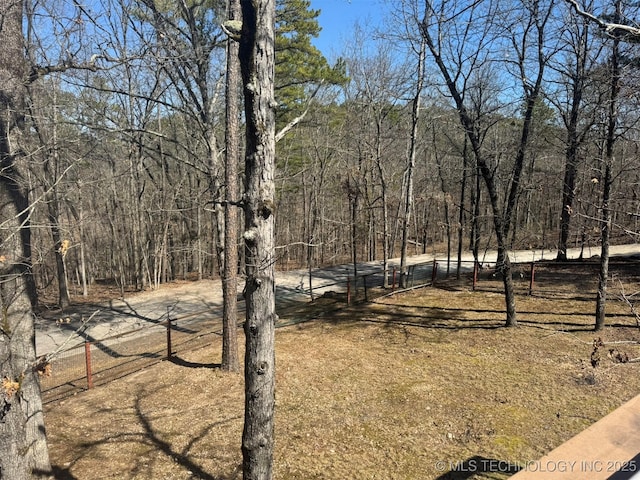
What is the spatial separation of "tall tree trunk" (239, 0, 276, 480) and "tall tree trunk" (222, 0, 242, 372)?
3648 millimetres

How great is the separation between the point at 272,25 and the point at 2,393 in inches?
145

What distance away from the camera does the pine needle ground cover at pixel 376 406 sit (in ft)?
15.8

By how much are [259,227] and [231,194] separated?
13.0 ft

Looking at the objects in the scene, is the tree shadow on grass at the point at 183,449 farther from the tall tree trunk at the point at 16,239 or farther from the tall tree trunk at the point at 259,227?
the tall tree trunk at the point at 259,227

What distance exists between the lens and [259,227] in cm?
311

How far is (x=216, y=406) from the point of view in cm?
636

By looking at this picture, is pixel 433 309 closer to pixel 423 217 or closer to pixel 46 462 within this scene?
pixel 46 462

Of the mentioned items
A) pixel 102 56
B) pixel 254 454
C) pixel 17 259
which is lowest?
pixel 254 454

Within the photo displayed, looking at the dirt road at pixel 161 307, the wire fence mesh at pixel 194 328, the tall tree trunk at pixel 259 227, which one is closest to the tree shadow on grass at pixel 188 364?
the wire fence mesh at pixel 194 328

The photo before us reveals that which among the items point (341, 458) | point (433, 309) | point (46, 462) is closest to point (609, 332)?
point (433, 309)

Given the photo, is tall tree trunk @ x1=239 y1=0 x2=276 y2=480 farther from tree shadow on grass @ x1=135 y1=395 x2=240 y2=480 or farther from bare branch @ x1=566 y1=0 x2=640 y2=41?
bare branch @ x1=566 y1=0 x2=640 y2=41

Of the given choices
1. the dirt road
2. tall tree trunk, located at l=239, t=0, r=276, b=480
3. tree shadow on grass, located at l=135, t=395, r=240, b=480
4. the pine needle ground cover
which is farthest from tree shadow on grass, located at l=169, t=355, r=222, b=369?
tall tree trunk, located at l=239, t=0, r=276, b=480

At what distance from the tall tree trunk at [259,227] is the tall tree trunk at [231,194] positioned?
144 inches

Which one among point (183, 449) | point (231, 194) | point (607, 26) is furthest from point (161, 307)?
point (607, 26)
